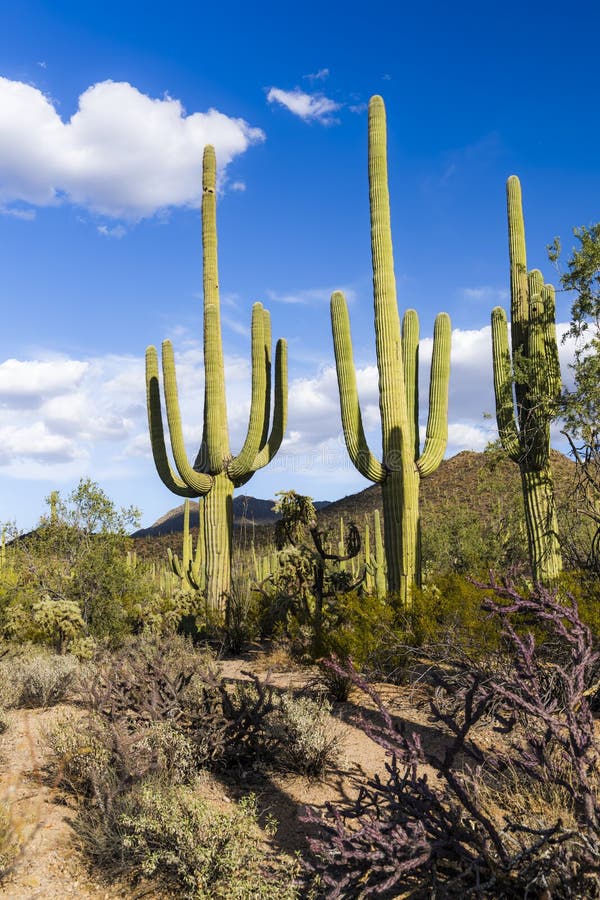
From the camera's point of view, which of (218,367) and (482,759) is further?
(218,367)

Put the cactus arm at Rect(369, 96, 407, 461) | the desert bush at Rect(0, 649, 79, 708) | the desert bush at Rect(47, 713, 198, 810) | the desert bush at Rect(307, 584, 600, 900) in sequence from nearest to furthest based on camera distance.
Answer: the desert bush at Rect(307, 584, 600, 900)
the desert bush at Rect(47, 713, 198, 810)
the desert bush at Rect(0, 649, 79, 708)
the cactus arm at Rect(369, 96, 407, 461)

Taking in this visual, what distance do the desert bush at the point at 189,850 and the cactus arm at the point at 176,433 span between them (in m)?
9.28

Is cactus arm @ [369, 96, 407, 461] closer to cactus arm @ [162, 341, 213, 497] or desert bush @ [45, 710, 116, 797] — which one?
cactus arm @ [162, 341, 213, 497]

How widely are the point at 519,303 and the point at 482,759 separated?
10.8 m

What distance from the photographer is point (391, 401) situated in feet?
36.7

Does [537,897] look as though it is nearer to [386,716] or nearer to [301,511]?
[386,716]

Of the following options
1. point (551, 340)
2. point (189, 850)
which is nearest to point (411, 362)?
point (551, 340)

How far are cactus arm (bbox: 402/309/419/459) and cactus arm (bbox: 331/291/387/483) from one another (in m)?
1.07

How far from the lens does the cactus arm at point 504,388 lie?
12047mm

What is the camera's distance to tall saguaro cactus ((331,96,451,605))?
35.6 feet

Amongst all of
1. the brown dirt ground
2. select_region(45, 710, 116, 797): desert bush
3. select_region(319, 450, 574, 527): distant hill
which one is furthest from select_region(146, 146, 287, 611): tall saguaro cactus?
select_region(319, 450, 574, 527): distant hill

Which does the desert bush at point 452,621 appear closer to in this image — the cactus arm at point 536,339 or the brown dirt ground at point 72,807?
the brown dirt ground at point 72,807

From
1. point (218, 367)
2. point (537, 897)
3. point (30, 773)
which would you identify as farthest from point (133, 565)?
point (537, 897)

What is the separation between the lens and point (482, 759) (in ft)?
11.9
